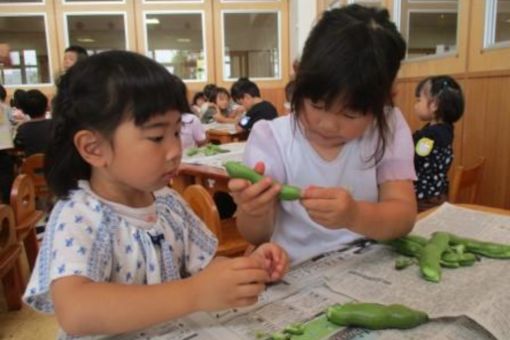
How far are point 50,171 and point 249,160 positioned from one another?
431 millimetres

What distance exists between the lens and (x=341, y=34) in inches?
31.1

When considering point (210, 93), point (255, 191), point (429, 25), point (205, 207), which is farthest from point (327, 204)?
point (210, 93)

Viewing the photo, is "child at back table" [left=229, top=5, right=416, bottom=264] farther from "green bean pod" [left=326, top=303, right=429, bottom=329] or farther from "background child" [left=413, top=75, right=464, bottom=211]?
"background child" [left=413, top=75, right=464, bottom=211]

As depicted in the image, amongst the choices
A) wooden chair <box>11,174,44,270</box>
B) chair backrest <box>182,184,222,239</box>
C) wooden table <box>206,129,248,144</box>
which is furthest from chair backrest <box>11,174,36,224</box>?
wooden table <box>206,129,248,144</box>

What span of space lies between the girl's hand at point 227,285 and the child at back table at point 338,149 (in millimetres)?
180

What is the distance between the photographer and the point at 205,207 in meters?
1.17

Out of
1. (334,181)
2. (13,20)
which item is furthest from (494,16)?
(13,20)

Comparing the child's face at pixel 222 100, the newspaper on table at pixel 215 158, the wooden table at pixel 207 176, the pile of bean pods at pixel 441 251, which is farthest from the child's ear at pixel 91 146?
the child's face at pixel 222 100

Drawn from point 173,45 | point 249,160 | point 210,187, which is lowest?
point 210,187

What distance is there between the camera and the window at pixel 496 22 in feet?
8.19

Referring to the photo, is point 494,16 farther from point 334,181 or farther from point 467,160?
point 334,181

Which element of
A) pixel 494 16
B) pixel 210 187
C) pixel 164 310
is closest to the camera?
pixel 164 310

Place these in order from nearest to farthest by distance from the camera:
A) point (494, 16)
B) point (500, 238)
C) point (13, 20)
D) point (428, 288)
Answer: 1. point (428, 288)
2. point (500, 238)
3. point (494, 16)
4. point (13, 20)

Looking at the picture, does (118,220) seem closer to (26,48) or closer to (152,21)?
(152,21)
